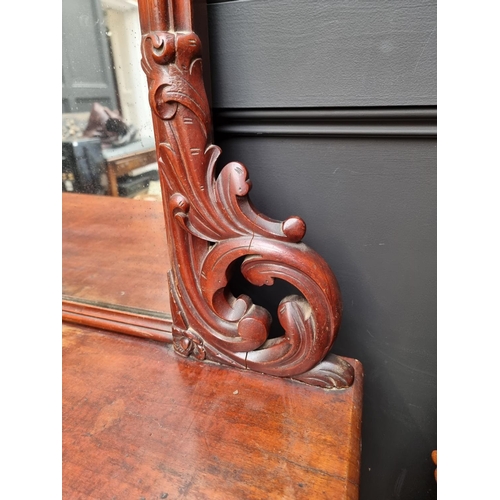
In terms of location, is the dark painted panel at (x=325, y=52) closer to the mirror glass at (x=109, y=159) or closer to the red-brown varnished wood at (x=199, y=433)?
the mirror glass at (x=109, y=159)

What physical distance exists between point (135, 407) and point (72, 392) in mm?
91

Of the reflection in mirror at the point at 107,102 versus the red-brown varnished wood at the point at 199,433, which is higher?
the reflection in mirror at the point at 107,102

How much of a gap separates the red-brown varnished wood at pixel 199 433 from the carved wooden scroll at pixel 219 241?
36 mm

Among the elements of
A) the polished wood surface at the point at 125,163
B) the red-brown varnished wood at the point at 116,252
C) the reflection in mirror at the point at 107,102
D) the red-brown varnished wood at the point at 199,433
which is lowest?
the red-brown varnished wood at the point at 199,433

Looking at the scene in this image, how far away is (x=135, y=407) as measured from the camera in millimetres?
416

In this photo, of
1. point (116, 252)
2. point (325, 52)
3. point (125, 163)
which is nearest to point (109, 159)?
point (125, 163)

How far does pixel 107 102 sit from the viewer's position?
0.48 meters

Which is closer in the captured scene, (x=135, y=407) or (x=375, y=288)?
(x=135, y=407)

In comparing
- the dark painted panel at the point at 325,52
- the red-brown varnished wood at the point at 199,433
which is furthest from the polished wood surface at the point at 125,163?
the red-brown varnished wood at the point at 199,433

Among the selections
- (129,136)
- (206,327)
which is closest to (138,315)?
(206,327)

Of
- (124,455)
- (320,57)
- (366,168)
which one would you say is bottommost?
(124,455)

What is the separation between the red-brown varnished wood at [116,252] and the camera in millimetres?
537

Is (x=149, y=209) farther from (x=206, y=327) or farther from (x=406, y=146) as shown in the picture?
(x=406, y=146)
